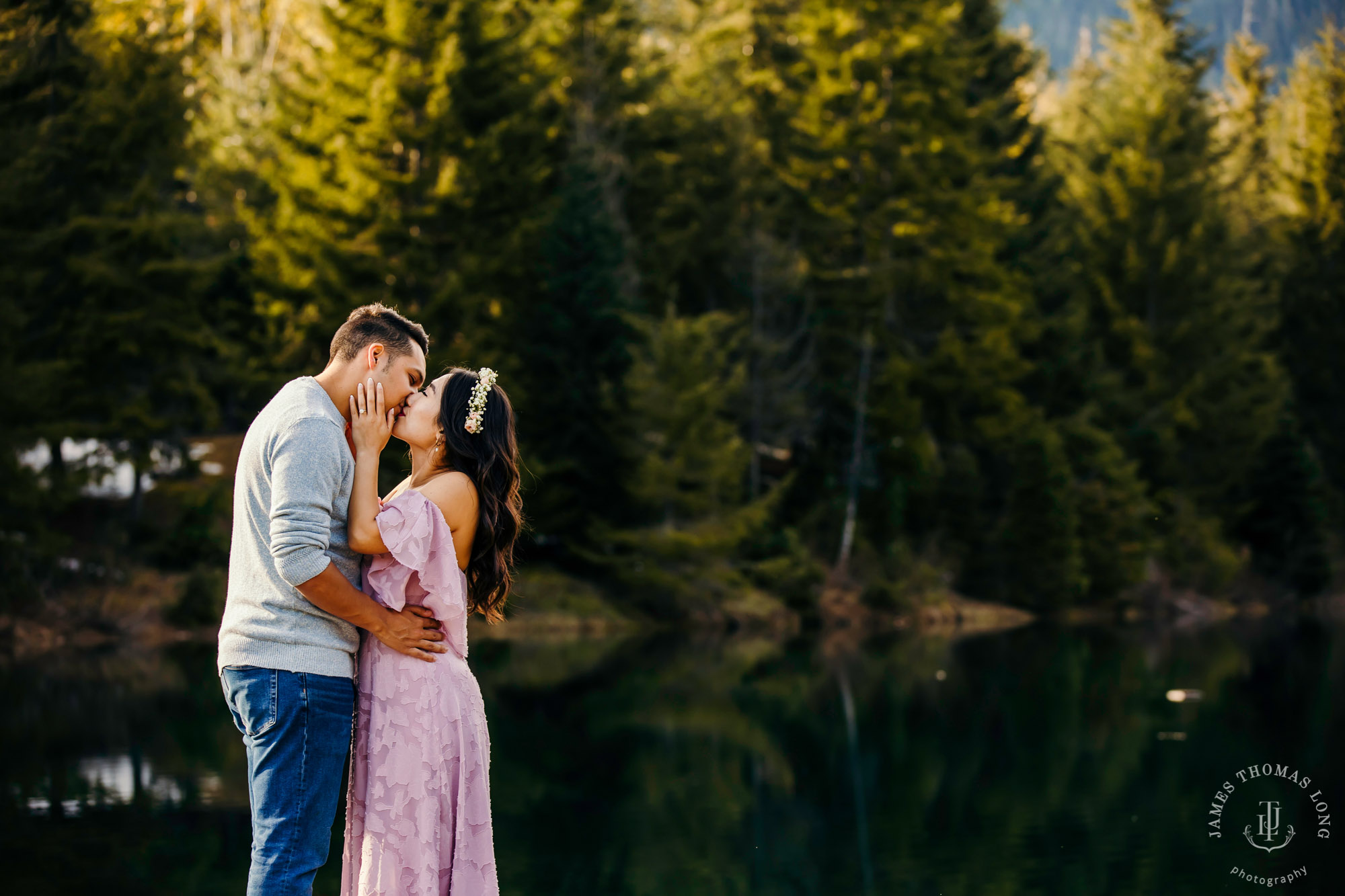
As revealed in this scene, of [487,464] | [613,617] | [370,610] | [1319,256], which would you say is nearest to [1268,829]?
[487,464]

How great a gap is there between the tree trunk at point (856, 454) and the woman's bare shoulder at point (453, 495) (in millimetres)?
23555

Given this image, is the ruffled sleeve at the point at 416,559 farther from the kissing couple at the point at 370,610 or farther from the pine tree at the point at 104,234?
the pine tree at the point at 104,234

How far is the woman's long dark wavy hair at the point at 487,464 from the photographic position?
464 cm

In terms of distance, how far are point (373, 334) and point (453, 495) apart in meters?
0.57

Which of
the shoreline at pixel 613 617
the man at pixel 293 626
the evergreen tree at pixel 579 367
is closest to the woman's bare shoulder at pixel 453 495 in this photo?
the man at pixel 293 626

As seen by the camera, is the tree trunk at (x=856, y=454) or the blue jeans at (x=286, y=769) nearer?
the blue jeans at (x=286, y=769)

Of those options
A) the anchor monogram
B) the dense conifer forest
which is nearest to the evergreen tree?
the dense conifer forest

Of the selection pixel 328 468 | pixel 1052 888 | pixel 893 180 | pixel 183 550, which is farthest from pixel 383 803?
pixel 893 180

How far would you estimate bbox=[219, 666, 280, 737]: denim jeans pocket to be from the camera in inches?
159

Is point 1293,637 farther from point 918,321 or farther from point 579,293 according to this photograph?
point 579,293

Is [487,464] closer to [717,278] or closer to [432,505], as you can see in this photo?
[432,505]

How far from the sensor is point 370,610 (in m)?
4.25

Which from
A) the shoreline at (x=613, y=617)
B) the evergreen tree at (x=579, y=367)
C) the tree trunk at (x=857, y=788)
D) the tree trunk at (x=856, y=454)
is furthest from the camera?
the tree trunk at (x=856, y=454)

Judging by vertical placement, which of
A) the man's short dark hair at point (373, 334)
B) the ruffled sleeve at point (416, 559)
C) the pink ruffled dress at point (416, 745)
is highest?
the man's short dark hair at point (373, 334)
